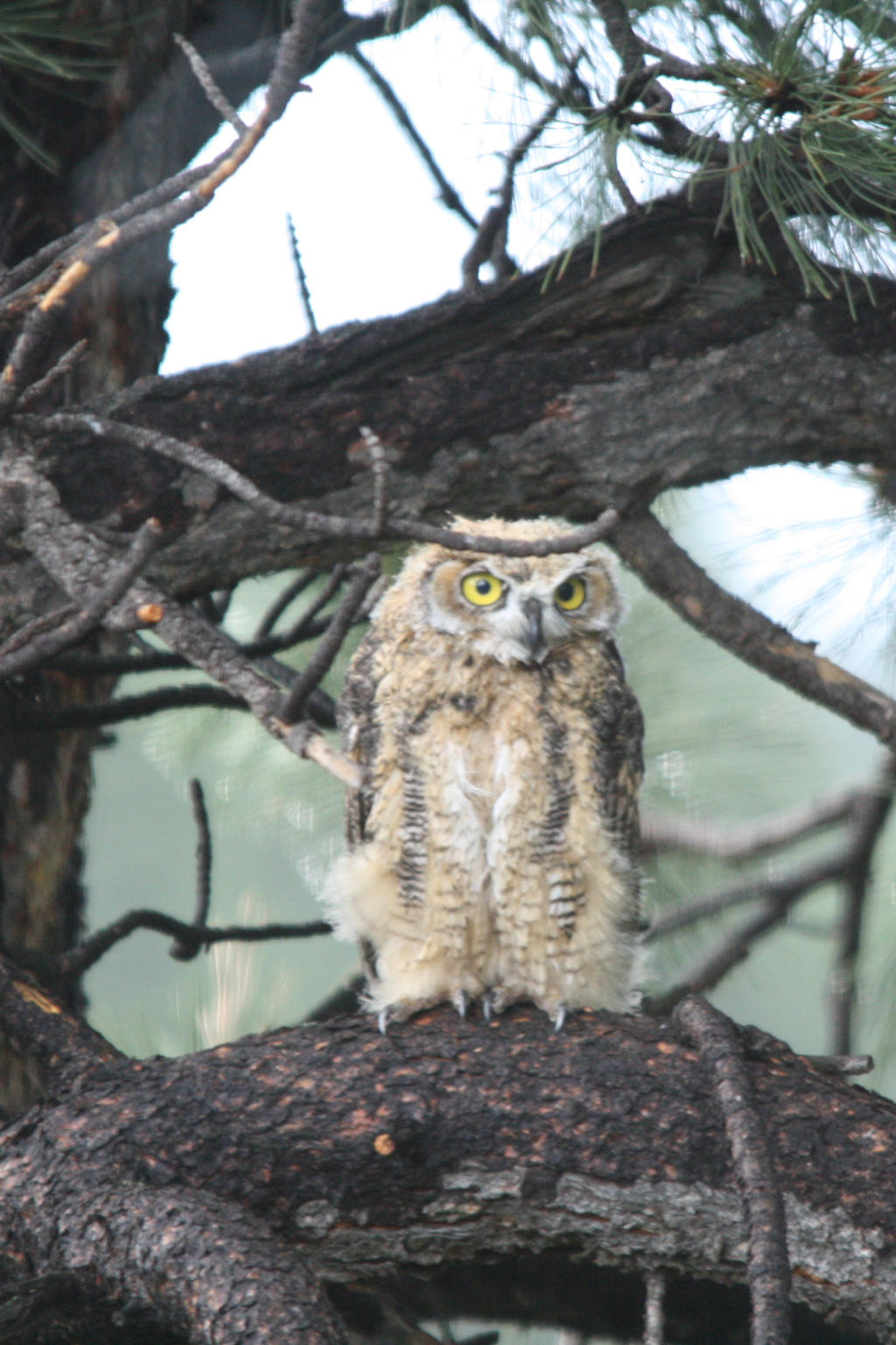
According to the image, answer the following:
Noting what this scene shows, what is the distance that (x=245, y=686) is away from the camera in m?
0.87

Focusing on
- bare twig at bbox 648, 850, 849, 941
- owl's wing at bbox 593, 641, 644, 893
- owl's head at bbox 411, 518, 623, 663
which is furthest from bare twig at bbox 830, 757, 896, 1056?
owl's head at bbox 411, 518, 623, 663

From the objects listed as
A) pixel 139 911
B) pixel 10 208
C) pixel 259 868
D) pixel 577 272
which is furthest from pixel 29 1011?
pixel 259 868

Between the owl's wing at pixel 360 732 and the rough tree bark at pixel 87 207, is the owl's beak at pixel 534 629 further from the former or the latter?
the rough tree bark at pixel 87 207

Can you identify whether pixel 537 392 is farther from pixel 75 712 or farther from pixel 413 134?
pixel 75 712

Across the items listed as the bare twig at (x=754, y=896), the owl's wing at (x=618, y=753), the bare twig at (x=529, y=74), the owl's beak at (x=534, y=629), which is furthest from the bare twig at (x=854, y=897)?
the bare twig at (x=529, y=74)

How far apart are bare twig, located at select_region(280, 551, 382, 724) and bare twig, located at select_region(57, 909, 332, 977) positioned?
36.3 inches

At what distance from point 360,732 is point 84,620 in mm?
703

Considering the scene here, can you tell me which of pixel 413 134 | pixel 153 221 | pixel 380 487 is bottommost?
pixel 380 487

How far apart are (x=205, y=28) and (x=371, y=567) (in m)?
1.46

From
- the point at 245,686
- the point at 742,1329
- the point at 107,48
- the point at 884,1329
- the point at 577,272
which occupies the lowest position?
the point at 742,1329

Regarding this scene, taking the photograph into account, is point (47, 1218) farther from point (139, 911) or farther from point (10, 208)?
point (10, 208)

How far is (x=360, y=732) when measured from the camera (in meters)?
1.56

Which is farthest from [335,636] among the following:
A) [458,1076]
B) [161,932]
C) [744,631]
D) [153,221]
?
[161,932]

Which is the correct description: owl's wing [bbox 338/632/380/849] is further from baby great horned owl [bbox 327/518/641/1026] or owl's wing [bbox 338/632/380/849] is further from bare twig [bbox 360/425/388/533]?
bare twig [bbox 360/425/388/533]
